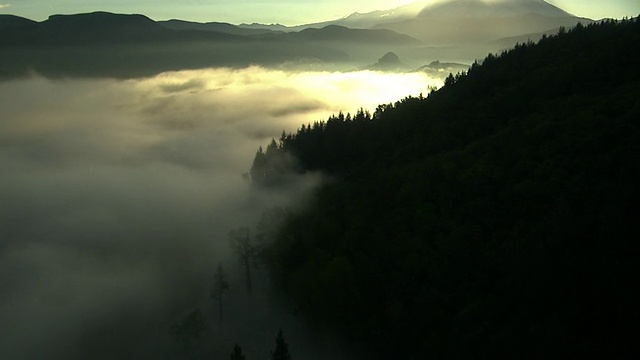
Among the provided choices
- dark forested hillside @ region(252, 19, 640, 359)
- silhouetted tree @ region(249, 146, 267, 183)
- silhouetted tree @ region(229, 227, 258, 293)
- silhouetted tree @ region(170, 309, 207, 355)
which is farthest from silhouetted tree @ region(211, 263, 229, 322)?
silhouetted tree @ region(249, 146, 267, 183)

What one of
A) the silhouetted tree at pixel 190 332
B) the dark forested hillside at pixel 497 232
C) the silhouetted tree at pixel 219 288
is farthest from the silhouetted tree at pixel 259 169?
the silhouetted tree at pixel 190 332

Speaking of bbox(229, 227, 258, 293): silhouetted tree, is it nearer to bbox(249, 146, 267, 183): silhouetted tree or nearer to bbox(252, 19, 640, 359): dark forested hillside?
bbox(252, 19, 640, 359): dark forested hillside

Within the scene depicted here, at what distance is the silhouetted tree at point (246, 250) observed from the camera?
6981cm

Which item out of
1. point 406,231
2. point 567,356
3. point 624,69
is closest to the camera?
point 567,356

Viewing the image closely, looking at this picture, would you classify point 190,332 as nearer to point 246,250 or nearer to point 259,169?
point 246,250

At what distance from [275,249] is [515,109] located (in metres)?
45.2

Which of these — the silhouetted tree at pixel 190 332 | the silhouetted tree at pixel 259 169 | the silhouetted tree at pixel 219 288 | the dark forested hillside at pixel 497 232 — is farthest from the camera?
the silhouetted tree at pixel 259 169

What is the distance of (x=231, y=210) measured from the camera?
4077 inches

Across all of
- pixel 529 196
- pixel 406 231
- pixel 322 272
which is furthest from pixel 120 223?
pixel 529 196

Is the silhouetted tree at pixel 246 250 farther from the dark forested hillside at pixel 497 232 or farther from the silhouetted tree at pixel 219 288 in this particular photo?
the dark forested hillside at pixel 497 232

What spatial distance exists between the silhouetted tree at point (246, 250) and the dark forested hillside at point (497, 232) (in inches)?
203

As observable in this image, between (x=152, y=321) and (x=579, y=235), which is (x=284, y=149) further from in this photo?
(x=579, y=235)

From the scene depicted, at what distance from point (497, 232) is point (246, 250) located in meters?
38.7

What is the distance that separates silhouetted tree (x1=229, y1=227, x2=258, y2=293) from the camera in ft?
229
